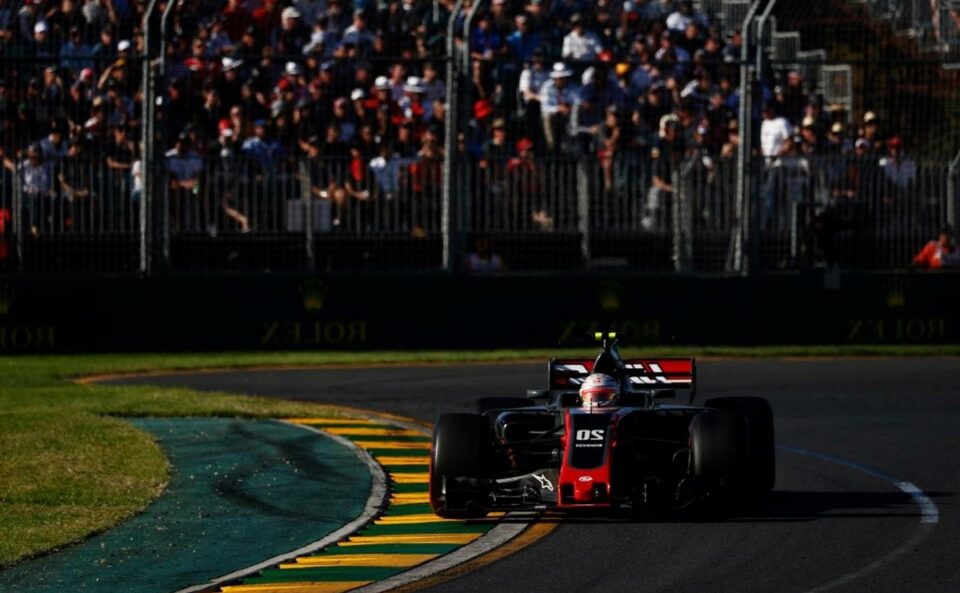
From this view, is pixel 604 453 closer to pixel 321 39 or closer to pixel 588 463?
pixel 588 463

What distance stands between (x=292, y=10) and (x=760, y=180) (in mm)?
5924

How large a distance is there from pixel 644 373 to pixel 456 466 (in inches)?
67.8

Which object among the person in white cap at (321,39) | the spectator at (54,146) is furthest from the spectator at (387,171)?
the spectator at (54,146)

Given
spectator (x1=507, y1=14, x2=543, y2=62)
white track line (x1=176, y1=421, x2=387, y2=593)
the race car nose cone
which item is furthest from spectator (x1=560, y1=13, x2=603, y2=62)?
the race car nose cone

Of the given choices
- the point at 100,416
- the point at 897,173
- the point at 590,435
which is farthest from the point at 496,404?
the point at 897,173

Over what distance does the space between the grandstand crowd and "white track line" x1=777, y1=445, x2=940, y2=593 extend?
27.1 ft

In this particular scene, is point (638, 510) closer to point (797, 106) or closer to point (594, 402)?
point (594, 402)

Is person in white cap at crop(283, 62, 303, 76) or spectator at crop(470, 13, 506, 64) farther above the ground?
spectator at crop(470, 13, 506, 64)

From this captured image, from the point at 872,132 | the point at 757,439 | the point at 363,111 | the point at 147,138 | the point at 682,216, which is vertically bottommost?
the point at 757,439

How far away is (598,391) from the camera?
1046cm

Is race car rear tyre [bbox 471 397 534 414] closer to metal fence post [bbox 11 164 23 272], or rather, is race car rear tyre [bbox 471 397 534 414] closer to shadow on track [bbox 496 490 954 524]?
shadow on track [bbox 496 490 954 524]

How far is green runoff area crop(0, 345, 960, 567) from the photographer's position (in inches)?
401

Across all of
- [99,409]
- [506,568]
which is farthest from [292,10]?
[506,568]

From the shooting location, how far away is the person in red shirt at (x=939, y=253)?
854 inches
